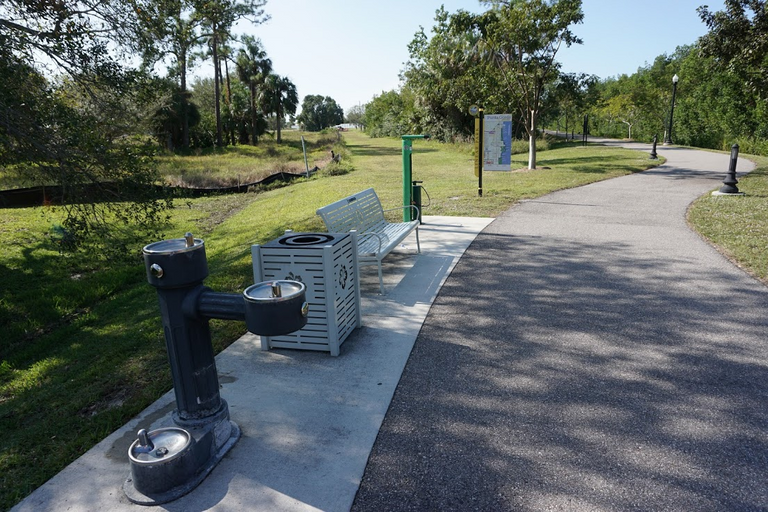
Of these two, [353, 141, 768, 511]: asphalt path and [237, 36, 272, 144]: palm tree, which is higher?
[237, 36, 272, 144]: palm tree

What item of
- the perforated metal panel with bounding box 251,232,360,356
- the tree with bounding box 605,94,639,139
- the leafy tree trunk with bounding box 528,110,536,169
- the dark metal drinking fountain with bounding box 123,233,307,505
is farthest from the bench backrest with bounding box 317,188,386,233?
the tree with bounding box 605,94,639,139

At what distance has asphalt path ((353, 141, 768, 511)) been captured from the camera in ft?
8.27

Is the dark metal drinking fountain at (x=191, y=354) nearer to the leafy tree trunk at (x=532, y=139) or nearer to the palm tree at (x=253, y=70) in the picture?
the leafy tree trunk at (x=532, y=139)

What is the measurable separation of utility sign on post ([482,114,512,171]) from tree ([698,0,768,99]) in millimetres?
6338

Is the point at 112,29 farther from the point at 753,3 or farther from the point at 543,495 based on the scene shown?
the point at 753,3

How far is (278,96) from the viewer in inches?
1841

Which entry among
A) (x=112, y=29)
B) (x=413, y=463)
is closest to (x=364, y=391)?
(x=413, y=463)

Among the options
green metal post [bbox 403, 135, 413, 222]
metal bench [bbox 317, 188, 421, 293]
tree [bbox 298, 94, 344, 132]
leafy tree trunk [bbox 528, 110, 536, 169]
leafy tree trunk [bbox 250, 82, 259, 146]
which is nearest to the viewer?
metal bench [bbox 317, 188, 421, 293]

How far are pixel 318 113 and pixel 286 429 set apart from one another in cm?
12322

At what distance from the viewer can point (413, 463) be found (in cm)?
273

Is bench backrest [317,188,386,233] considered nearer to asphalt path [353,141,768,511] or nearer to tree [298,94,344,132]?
asphalt path [353,141,768,511]

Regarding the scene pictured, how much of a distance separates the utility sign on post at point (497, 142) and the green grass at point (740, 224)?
3.83 m

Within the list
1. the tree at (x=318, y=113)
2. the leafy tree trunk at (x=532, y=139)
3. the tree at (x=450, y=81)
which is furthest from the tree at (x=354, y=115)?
the leafy tree trunk at (x=532, y=139)

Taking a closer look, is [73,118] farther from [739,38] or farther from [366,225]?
[739,38]
